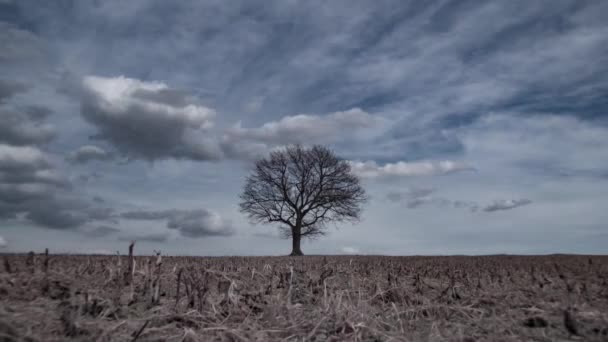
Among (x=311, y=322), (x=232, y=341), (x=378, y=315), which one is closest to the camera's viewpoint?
(x=232, y=341)

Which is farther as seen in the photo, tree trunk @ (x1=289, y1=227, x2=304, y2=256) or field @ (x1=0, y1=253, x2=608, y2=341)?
tree trunk @ (x1=289, y1=227, x2=304, y2=256)

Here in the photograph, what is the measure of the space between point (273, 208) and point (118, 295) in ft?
88.5

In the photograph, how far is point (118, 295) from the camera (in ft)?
13.9

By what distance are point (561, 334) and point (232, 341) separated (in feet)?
9.14

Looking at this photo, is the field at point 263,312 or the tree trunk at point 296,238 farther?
the tree trunk at point 296,238

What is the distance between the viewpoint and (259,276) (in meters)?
6.26

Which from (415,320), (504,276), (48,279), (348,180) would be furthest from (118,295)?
(348,180)

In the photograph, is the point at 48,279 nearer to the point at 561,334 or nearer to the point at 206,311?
the point at 206,311

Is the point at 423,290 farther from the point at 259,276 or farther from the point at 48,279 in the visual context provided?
the point at 48,279

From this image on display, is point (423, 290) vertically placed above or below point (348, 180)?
below

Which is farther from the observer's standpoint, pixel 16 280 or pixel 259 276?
pixel 259 276

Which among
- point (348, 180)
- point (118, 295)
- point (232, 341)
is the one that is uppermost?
point (348, 180)

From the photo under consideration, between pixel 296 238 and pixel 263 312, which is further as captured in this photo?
pixel 296 238

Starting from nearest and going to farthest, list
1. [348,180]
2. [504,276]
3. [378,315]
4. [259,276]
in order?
1. [378,315]
2. [259,276]
3. [504,276]
4. [348,180]
